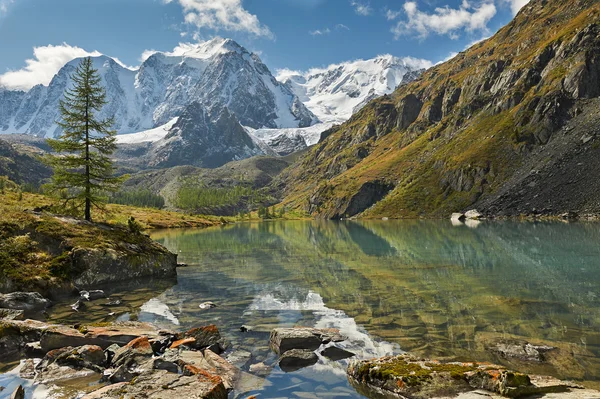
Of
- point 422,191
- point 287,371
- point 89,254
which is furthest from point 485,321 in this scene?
point 422,191

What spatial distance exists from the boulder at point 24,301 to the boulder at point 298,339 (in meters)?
17.7

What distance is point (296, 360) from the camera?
1689 centimetres

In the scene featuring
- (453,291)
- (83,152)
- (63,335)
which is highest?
(83,152)

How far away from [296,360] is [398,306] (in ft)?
37.5

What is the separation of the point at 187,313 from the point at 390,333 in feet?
47.0

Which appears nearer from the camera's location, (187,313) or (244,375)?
(244,375)

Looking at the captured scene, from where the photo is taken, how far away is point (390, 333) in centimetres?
2062

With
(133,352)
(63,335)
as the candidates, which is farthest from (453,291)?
(63,335)

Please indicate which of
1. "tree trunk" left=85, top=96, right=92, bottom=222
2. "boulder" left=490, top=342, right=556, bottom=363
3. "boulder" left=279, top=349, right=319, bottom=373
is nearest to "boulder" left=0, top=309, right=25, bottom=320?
"boulder" left=279, top=349, right=319, bottom=373

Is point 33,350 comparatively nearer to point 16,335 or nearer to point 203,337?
point 16,335

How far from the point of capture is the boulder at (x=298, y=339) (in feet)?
61.1

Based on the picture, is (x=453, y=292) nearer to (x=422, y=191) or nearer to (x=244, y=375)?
(x=244, y=375)

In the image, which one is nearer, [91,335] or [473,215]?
[91,335]

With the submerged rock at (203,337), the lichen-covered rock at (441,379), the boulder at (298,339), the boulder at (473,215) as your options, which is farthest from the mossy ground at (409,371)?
the boulder at (473,215)
